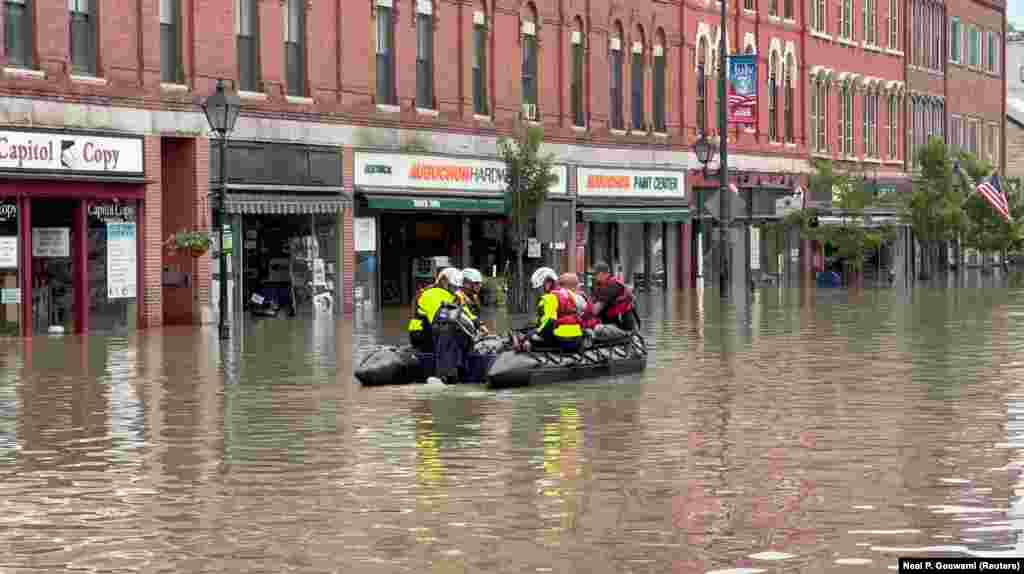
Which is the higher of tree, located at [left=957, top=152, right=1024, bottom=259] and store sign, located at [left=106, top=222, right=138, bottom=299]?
tree, located at [left=957, top=152, right=1024, bottom=259]

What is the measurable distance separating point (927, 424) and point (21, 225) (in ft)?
73.1

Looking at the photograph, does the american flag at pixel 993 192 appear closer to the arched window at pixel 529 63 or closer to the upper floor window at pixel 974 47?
the arched window at pixel 529 63

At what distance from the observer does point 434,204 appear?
50.7 meters

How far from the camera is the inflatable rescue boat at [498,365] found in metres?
23.4

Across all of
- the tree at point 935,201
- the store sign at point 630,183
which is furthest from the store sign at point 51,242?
the tree at point 935,201

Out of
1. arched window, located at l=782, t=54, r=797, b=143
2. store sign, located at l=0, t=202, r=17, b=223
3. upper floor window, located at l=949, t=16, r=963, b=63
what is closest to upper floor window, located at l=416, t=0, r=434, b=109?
store sign, located at l=0, t=202, r=17, b=223

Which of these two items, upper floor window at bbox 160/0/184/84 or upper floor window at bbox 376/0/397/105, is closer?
upper floor window at bbox 160/0/184/84

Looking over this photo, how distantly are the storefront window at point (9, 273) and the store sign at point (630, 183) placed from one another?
2386cm

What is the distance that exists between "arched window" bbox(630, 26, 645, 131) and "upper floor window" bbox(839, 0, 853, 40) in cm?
1663

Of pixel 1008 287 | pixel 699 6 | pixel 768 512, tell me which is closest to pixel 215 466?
pixel 768 512

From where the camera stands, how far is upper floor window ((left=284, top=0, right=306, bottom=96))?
1829 inches

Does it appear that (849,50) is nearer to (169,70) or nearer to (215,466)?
(169,70)

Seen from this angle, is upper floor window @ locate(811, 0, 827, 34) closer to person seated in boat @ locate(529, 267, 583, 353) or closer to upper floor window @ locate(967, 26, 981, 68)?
upper floor window @ locate(967, 26, 981, 68)

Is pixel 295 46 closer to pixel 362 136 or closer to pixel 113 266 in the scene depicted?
pixel 362 136
